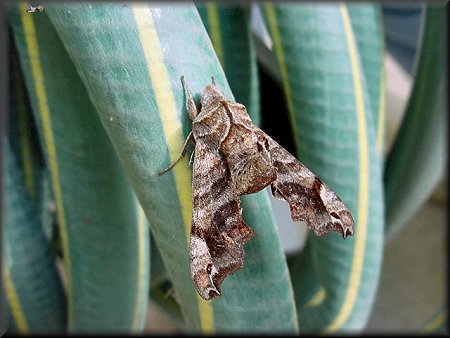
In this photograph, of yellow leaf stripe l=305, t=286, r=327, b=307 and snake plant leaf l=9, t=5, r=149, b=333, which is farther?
yellow leaf stripe l=305, t=286, r=327, b=307

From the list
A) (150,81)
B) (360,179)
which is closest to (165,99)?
(150,81)

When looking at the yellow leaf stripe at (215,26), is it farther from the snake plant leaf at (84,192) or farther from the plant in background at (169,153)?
the snake plant leaf at (84,192)

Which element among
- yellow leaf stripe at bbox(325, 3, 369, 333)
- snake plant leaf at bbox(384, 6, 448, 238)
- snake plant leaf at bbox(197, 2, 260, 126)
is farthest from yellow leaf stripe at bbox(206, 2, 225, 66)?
snake plant leaf at bbox(384, 6, 448, 238)

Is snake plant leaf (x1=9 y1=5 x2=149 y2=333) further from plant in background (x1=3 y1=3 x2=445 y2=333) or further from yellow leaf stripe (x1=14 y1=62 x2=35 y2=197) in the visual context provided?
yellow leaf stripe (x1=14 y1=62 x2=35 y2=197)

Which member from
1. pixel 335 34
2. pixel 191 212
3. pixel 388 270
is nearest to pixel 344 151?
pixel 335 34

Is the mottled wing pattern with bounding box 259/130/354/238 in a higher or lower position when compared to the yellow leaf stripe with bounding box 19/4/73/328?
lower

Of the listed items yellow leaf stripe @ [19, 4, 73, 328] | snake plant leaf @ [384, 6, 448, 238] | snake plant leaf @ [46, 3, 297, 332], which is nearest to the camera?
snake plant leaf @ [46, 3, 297, 332]

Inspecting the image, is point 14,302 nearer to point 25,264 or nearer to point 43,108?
point 25,264

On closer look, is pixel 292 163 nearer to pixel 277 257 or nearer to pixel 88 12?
pixel 277 257
